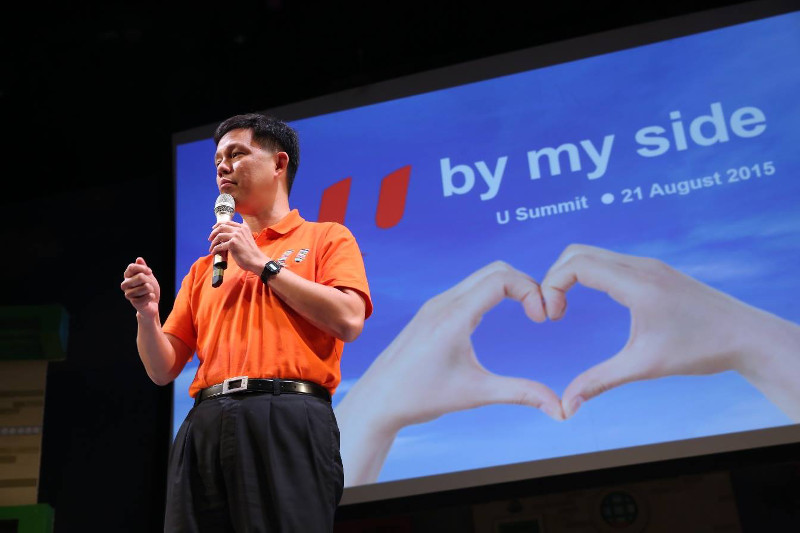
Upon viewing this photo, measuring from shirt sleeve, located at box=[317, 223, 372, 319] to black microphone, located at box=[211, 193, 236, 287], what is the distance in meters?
0.20

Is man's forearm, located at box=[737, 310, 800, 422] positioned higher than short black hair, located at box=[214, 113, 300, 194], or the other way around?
short black hair, located at box=[214, 113, 300, 194]

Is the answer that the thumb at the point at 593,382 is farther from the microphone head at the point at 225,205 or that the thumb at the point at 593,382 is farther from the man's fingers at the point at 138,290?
the man's fingers at the point at 138,290

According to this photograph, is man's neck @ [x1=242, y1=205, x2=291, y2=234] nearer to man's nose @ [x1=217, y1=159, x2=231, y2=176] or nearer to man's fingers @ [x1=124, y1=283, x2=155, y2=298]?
man's nose @ [x1=217, y1=159, x2=231, y2=176]

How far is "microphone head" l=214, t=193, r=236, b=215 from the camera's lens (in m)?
1.71

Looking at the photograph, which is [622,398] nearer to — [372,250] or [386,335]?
[386,335]

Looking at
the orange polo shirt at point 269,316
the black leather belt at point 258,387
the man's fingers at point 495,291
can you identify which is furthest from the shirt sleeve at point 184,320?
the man's fingers at point 495,291

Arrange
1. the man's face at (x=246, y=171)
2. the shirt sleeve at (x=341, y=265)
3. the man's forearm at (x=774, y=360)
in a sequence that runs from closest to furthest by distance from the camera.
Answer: the shirt sleeve at (x=341, y=265)
the man's face at (x=246, y=171)
the man's forearm at (x=774, y=360)

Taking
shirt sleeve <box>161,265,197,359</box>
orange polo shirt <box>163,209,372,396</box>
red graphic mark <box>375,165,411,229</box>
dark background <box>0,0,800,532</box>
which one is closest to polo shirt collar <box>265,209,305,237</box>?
orange polo shirt <box>163,209,372,396</box>

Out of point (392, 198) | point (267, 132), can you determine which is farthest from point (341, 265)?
point (392, 198)

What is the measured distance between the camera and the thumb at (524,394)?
3.23 meters

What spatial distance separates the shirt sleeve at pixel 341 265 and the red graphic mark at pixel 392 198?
1.87m

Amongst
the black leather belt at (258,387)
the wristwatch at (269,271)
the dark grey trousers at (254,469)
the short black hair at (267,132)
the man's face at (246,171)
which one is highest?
the short black hair at (267,132)

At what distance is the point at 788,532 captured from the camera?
326 centimetres

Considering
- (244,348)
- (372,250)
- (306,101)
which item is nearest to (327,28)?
(306,101)
